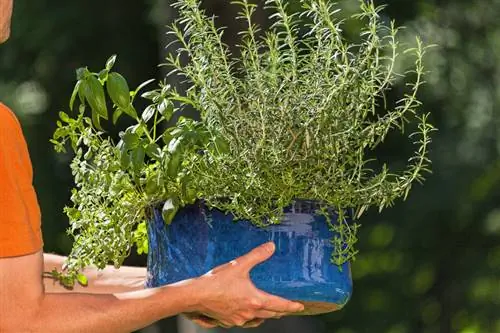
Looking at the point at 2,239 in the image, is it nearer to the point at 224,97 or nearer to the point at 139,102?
the point at 224,97

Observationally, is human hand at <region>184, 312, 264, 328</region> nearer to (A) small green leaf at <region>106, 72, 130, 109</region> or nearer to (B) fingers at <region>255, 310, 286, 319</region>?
(B) fingers at <region>255, 310, 286, 319</region>

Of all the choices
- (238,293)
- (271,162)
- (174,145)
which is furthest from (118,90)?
(238,293)

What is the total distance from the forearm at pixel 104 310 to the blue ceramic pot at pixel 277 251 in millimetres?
82

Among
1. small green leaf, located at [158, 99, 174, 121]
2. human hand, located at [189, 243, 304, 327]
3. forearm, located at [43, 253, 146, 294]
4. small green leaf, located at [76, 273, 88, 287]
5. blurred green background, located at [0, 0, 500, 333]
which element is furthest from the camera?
blurred green background, located at [0, 0, 500, 333]

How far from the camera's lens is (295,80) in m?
2.53

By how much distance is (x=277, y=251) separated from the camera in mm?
2523

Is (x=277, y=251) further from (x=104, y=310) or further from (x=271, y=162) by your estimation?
(x=104, y=310)

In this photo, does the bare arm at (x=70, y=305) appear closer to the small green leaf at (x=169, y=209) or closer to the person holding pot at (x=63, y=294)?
the person holding pot at (x=63, y=294)

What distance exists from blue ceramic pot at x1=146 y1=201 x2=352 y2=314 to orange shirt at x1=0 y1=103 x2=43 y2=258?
287 millimetres

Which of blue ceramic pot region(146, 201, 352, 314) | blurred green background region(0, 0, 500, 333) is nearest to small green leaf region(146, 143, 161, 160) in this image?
blue ceramic pot region(146, 201, 352, 314)

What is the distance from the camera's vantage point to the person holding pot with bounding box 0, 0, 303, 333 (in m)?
2.39

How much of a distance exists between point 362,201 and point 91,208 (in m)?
0.50

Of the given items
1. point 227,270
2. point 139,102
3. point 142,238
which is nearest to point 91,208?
point 142,238

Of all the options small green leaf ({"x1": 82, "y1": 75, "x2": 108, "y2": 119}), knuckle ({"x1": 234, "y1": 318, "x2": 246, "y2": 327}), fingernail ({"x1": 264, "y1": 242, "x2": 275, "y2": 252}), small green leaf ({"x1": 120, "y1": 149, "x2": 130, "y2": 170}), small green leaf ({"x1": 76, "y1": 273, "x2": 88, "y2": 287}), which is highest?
small green leaf ({"x1": 82, "y1": 75, "x2": 108, "y2": 119})
